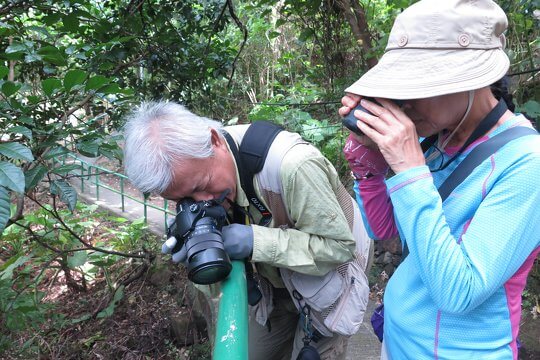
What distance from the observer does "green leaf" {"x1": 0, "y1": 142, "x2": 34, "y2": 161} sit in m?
1.31

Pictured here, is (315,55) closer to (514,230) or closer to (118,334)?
(118,334)

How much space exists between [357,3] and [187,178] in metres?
3.29

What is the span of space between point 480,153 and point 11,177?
4.01ft

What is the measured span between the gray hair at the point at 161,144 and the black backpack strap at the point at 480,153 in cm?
70

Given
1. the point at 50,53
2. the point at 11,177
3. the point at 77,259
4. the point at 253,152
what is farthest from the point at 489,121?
the point at 77,259

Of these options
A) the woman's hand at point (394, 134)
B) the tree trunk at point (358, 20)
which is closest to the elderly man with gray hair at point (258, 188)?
the woman's hand at point (394, 134)

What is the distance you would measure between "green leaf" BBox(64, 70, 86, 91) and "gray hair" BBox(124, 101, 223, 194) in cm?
30

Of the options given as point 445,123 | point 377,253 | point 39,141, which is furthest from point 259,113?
point 445,123

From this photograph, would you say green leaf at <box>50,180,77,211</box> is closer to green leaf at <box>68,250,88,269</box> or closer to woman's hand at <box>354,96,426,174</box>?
woman's hand at <box>354,96,426,174</box>

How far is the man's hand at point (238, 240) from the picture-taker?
4.27 ft

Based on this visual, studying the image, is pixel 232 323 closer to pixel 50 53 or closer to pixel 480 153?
pixel 480 153

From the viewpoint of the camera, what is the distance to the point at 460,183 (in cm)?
101

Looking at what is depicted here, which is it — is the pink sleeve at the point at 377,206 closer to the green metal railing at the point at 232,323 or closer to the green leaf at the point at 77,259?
the green metal railing at the point at 232,323

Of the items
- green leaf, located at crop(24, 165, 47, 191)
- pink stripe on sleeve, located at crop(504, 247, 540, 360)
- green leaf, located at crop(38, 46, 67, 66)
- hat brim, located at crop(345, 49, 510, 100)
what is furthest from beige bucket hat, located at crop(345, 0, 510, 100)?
green leaf, located at crop(38, 46, 67, 66)
